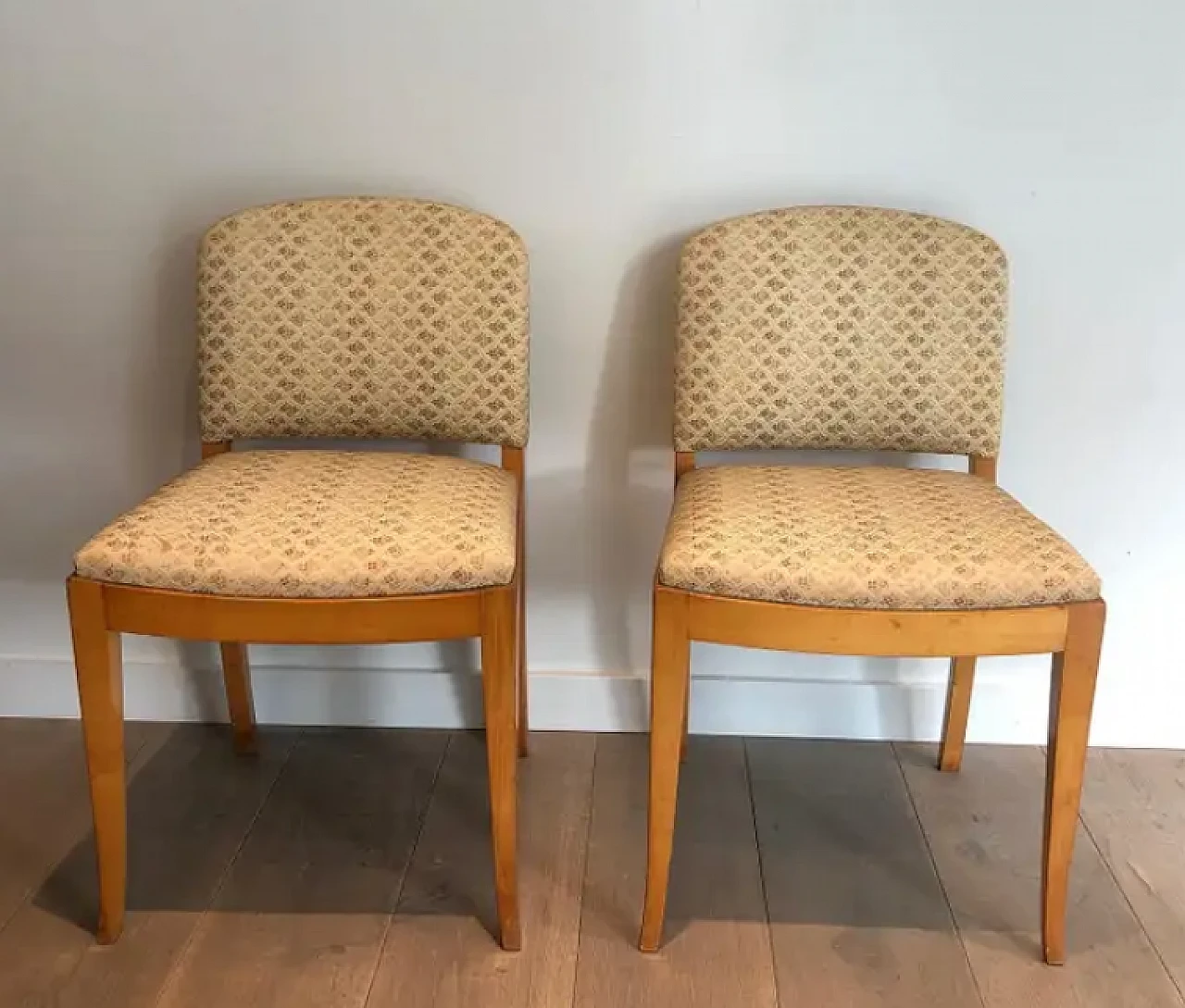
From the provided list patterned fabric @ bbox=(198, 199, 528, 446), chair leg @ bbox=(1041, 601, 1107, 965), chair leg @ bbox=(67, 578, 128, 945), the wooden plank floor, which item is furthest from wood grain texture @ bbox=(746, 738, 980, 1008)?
chair leg @ bbox=(67, 578, 128, 945)

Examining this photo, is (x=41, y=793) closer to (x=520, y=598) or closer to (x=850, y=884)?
(x=520, y=598)

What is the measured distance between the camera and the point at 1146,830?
1735 mm

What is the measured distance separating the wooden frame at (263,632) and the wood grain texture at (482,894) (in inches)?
3.6

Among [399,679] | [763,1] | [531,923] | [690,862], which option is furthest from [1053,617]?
[399,679]

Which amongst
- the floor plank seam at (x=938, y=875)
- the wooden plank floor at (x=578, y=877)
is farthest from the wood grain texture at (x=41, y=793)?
the floor plank seam at (x=938, y=875)

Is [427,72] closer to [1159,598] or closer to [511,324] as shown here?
[511,324]

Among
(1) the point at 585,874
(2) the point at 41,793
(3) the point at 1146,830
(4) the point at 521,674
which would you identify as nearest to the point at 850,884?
(1) the point at 585,874

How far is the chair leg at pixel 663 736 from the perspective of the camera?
1.36 meters

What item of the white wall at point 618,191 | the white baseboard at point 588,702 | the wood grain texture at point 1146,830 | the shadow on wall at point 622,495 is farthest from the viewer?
the white baseboard at point 588,702

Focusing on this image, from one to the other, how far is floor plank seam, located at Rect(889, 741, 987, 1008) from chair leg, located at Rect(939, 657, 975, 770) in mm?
33

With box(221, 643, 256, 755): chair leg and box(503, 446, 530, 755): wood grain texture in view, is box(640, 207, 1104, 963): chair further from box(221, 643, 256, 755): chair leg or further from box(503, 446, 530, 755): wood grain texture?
box(221, 643, 256, 755): chair leg

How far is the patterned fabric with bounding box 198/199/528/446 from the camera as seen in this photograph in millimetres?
1643

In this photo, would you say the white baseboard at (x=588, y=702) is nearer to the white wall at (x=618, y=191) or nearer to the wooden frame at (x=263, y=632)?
the white wall at (x=618, y=191)

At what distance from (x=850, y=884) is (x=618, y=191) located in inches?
38.8
